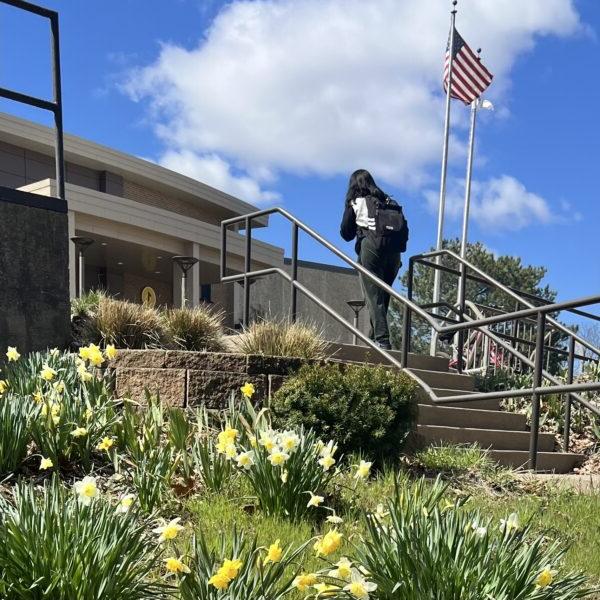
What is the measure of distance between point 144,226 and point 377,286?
60.0 ft

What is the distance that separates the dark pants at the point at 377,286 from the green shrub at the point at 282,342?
127cm

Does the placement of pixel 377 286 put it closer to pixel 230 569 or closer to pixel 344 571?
pixel 344 571

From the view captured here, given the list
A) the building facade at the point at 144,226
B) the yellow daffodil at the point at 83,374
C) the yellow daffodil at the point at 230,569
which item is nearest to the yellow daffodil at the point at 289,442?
the yellow daffodil at the point at 230,569

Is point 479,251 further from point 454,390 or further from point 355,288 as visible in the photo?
point 454,390

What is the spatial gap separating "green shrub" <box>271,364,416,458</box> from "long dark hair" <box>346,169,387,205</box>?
317cm

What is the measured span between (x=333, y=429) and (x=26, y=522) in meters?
2.89

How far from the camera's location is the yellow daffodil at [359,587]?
251 cm

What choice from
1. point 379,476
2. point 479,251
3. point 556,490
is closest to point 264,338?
point 379,476

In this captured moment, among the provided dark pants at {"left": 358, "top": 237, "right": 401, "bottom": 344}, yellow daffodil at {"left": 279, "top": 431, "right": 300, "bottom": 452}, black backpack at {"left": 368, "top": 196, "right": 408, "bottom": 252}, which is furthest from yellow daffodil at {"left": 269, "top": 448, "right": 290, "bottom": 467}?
black backpack at {"left": 368, "top": 196, "right": 408, "bottom": 252}

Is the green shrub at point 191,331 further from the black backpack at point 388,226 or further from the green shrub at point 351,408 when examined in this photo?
the black backpack at point 388,226

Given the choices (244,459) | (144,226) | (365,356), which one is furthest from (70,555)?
(144,226)

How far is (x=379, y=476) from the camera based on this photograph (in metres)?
4.96

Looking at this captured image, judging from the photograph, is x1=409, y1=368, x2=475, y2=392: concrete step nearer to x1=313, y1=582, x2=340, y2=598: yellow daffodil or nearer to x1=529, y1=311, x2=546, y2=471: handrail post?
x1=529, y1=311, x2=546, y2=471: handrail post

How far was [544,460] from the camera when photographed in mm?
7016
